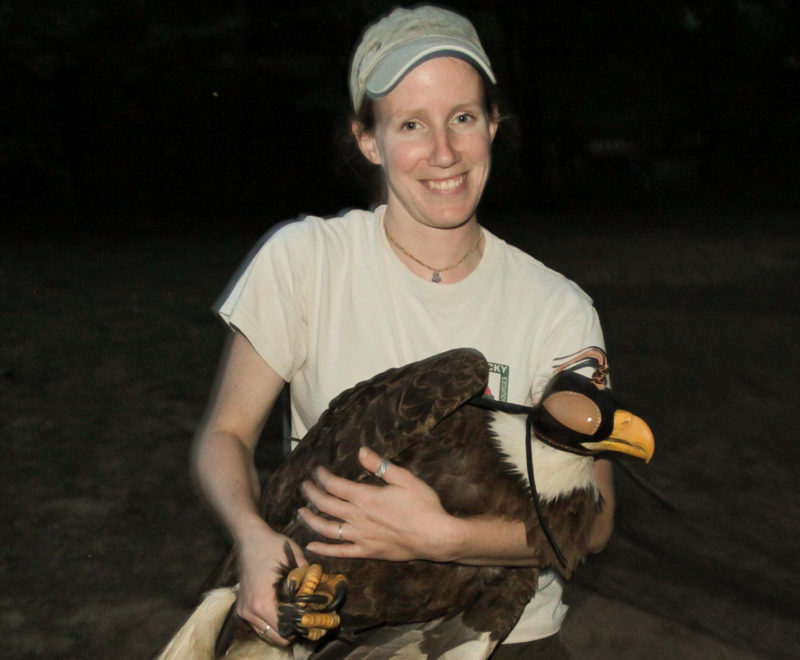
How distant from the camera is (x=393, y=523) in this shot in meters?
1.90

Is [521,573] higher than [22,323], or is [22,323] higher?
[521,573]

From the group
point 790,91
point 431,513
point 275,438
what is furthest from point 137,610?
point 790,91

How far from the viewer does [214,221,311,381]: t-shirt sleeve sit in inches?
81.2

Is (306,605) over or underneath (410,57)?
underneath

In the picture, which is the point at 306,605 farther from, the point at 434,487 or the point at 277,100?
the point at 277,100

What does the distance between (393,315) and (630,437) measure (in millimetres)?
592

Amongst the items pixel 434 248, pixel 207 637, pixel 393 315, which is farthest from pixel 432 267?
pixel 207 637

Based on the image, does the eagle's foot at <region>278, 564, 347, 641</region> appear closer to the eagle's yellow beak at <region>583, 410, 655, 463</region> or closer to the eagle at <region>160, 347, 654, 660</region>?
the eagle at <region>160, 347, 654, 660</region>

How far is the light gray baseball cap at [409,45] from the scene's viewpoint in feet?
6.66

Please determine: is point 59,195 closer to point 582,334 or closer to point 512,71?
point 512,71

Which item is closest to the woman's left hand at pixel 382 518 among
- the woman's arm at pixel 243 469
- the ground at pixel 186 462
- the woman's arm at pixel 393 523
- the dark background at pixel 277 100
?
the woman's arm at pixel 393 523

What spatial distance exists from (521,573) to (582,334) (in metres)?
0.55

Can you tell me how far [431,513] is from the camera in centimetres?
191

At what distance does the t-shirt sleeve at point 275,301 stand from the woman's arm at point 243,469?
4 centimetres
